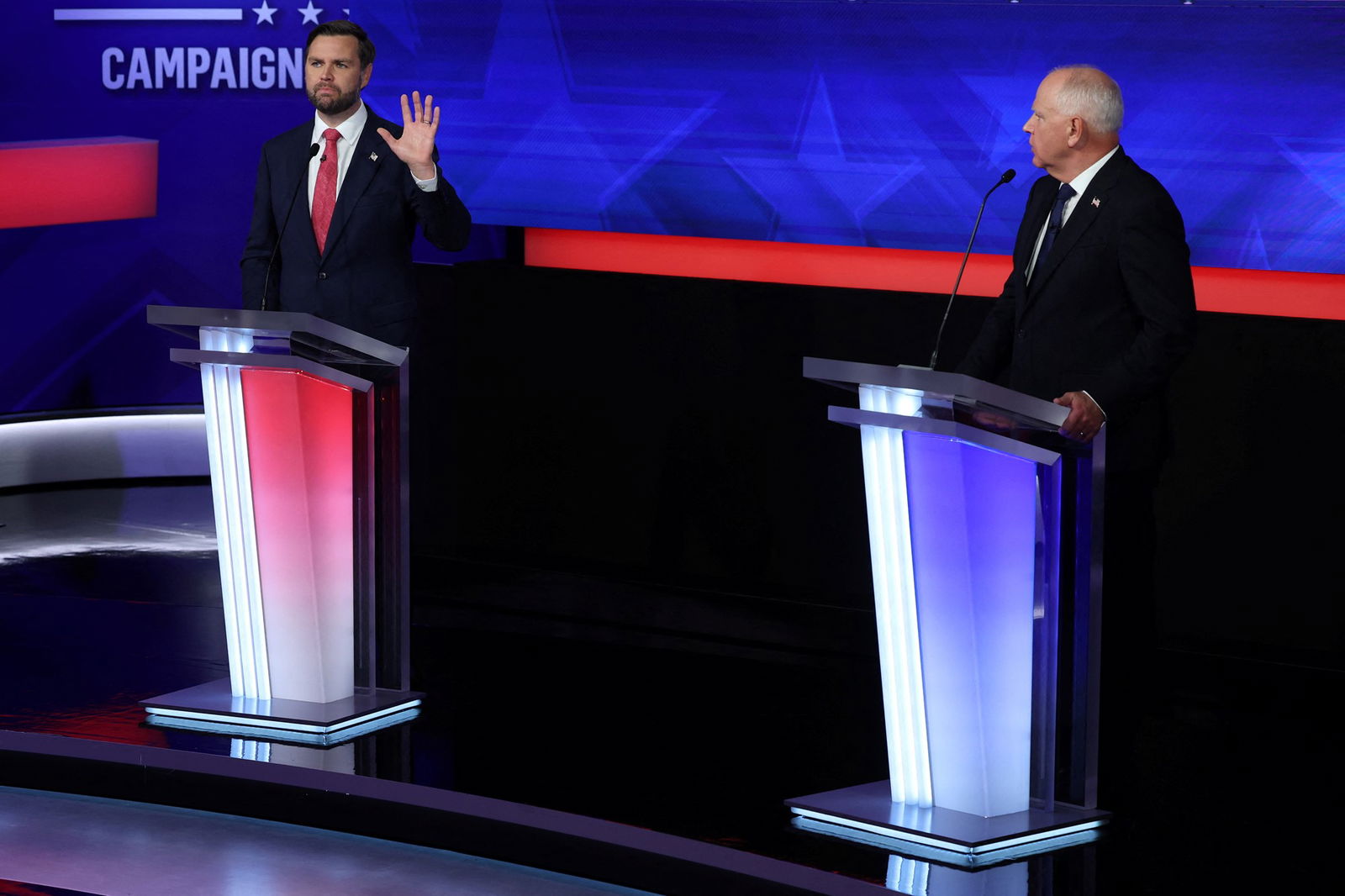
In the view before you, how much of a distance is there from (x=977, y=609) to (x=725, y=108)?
242 centimetres

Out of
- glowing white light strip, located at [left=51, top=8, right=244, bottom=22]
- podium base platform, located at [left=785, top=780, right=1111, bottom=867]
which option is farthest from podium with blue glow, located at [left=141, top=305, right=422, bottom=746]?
glowing white light strip, located at [left=51, top=8, right=244, bottom=22]

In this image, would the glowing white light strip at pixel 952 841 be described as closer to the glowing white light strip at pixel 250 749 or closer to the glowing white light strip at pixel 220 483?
the glowing white light strip at pixel 250 749

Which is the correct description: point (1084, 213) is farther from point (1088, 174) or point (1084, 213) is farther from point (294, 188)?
point (294, 188)

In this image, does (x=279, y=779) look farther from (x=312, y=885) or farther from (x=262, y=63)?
(x=262, y=63)

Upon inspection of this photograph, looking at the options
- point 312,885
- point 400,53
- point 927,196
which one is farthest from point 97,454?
point 312,885

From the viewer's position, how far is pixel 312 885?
297 centimetres

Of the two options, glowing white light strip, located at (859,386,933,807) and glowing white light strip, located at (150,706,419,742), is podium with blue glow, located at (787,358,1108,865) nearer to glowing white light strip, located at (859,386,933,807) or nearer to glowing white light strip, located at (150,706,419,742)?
glowing white light strip, located at (859,386,933,807)

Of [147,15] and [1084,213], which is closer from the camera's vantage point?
[1084,213]

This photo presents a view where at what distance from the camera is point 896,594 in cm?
293

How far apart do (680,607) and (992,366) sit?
157 centimetres

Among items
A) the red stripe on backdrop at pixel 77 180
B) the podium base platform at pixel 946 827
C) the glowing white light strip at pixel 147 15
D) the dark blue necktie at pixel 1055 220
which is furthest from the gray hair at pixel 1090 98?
the red stripe on backdrop at pixel 77 180

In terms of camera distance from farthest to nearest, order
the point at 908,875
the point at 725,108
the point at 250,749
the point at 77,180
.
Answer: the point at 77,180
the point at 725,108
the point at 250,749
the point at 908,875

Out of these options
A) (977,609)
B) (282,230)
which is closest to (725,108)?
(282,230)

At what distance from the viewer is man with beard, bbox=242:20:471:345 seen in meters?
3.90
